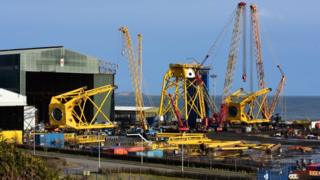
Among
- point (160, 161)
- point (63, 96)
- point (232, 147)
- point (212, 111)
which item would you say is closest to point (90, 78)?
point (63, 96)

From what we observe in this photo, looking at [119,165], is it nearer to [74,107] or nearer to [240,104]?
[74,107]

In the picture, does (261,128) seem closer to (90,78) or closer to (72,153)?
(90,78)

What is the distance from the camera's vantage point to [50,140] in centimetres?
6047

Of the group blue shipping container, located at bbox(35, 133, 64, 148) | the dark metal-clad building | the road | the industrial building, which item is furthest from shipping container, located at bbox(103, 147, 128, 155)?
the industrial building

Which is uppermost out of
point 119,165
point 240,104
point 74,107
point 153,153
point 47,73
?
point 47,73

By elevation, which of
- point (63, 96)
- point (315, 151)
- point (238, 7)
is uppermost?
point (238, 7)

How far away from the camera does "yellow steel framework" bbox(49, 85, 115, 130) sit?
262 feet

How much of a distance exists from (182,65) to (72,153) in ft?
123

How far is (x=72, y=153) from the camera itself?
174 feet

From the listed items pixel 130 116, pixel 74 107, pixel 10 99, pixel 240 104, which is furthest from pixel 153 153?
pixel 130 116

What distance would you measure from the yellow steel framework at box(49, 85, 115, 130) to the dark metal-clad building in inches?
54.6

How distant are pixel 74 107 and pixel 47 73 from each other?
5.71 metres

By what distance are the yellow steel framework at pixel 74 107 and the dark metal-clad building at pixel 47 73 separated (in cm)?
139

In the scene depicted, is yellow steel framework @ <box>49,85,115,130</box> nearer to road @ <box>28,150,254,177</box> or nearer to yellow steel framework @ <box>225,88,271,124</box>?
yellow steel framework @ <box>225,88,271,124</box>
